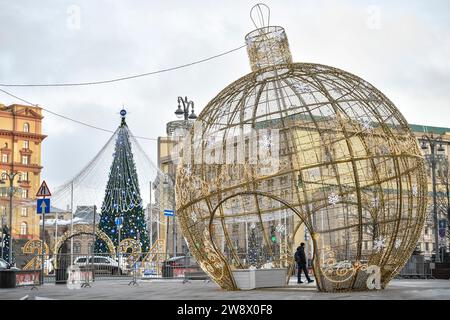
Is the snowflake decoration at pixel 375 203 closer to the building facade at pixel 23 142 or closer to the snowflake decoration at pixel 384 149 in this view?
the snowflake decoration at pixel 384 149

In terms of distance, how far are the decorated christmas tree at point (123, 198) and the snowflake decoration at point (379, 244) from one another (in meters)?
30.5

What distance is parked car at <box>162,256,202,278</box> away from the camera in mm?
30311

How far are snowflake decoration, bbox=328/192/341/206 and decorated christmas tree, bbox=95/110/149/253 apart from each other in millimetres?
30518

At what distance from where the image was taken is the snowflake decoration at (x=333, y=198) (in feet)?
44.0

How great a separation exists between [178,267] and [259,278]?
17274 millimetres

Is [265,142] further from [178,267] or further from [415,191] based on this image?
[178,267]

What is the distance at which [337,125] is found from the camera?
13742 mm

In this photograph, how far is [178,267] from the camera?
106 feet

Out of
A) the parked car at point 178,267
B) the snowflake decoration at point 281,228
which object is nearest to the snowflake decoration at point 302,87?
the snowflake decoration at point 281,228

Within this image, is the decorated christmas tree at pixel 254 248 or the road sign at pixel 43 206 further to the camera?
the road sign at pixel 43 206

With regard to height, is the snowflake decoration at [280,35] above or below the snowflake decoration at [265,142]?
above

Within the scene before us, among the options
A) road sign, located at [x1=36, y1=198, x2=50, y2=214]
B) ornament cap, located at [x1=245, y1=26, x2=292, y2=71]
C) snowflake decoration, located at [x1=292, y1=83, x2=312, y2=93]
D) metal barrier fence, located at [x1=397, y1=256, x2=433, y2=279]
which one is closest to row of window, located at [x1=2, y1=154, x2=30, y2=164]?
metal barrier fence, located at [x1=397, y1=256, x2=433, y2=279]

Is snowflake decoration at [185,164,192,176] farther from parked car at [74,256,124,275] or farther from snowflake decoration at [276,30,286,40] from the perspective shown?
parked car at [74,256,124,275]
